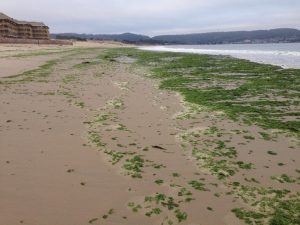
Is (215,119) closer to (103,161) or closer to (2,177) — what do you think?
(103,161)

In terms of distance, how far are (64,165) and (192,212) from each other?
2984mm

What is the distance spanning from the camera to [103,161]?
25.9 ft

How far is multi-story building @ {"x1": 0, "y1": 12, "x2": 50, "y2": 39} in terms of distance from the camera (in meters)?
118

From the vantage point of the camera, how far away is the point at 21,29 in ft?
433

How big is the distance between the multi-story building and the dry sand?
364 ft

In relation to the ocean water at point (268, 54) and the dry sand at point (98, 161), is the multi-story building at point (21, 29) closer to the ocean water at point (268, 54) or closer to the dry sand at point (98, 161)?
the ocean water at point (268, 54)

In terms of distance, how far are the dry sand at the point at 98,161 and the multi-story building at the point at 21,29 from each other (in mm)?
110929

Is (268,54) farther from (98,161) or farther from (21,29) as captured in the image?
(21,29)

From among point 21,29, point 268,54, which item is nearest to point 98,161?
point 268,54

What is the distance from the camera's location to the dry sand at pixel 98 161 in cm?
570

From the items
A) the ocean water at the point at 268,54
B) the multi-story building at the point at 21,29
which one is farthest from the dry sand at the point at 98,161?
the multi-story building at the point at 21,29

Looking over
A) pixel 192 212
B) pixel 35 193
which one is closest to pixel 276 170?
pixel 192 212

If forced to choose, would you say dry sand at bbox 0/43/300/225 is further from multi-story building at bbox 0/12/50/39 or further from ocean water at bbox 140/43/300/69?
multi-story building at bbox 0/12/50/39

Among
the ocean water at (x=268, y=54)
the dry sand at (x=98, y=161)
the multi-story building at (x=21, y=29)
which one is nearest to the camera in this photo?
the dry sand at (x=98, y=161)
